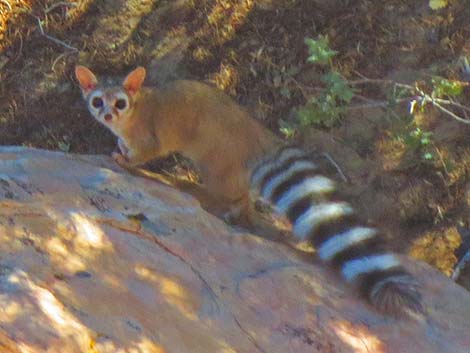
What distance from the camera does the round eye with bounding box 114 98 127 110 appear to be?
244 inches

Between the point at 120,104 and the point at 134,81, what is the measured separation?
0.17 meters

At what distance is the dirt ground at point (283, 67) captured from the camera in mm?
6383

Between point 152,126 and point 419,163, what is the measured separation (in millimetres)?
1779

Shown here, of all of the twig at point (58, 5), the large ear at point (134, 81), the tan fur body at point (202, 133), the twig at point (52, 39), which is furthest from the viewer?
the twig at point (58, 5)

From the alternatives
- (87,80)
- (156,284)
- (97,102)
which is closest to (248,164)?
(97,102)

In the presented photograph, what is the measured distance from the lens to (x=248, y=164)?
19.4 feet

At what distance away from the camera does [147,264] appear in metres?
4.57

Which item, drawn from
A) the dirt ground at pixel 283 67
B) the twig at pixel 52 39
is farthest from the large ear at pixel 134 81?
the twig at pixel 52 39

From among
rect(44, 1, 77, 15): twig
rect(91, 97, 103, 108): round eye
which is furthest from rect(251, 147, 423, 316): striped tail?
rect(44, 1, 77, 15): twig

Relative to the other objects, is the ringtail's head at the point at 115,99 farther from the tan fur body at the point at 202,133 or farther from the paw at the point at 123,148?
the paw at the point at 123,148

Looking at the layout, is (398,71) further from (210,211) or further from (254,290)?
(254,290)

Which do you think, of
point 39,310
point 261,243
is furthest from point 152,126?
point 39,310

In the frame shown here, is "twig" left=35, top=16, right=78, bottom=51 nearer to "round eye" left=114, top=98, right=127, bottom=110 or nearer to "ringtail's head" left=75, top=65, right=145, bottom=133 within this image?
"ringtail's head" left=75, top=65, right=145, bottom=133

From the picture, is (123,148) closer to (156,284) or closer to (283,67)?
(283,67)
